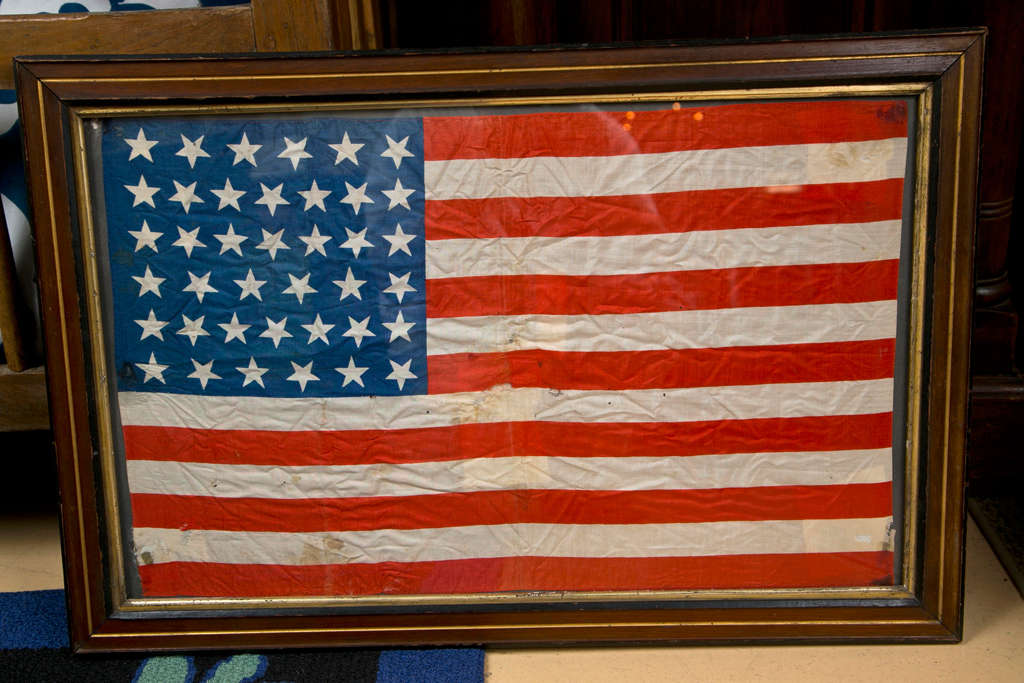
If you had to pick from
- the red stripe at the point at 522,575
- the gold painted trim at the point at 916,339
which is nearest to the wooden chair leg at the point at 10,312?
the red stripe at the point at 522,575

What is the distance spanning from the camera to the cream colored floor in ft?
3.79

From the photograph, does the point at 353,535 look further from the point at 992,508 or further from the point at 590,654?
the point at 992,508

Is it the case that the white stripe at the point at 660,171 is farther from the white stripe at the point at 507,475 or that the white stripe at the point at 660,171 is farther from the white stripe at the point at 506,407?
the white stripe at the point at 507,475

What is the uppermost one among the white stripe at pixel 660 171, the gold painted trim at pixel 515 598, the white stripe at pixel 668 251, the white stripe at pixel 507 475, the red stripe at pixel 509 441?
the white stripe at pixel 660 171

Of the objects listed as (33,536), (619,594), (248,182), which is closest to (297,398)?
(248,182)

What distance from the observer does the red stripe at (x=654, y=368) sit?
3.96 feet

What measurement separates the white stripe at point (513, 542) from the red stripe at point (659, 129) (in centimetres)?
58

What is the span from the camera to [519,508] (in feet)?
4.09

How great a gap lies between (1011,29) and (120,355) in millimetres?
Answer: 1628

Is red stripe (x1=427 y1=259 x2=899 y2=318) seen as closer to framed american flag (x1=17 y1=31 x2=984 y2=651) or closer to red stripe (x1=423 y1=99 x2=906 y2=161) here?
framed american flag (x1=17 y1=31 x2=984 y2=651)

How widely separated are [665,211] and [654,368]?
240 millimetres

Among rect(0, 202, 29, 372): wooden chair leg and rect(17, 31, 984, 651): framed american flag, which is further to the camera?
rect(0, 202, 29, 372): wooden chair leg

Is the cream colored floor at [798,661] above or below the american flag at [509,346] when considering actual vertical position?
below

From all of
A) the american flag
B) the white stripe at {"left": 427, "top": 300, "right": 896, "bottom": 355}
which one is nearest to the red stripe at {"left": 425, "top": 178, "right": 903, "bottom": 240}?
the american flag
